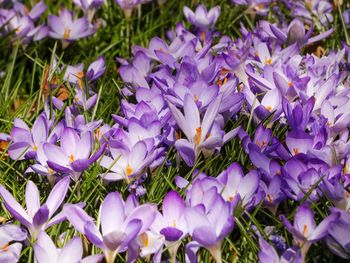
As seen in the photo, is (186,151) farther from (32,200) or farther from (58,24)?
(58,24)

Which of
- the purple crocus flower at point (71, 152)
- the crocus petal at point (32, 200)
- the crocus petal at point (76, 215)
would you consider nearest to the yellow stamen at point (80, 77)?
the purple crocus flower at point (71, 152)

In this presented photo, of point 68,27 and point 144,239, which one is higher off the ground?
point 144,239

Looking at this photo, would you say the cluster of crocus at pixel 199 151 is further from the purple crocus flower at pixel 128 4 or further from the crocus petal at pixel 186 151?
the purple crocus flower at pixel 128 4

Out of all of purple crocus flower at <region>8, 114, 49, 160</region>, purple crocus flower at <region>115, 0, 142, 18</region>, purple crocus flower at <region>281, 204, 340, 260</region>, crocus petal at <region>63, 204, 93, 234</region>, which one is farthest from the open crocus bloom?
purple crocus flower at <region>281, 204, 340, 260</region>

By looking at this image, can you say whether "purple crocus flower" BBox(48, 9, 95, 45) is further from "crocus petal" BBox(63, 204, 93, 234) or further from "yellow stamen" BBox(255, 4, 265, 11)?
"crocus petal" BBox(63, 204, 93, 234)

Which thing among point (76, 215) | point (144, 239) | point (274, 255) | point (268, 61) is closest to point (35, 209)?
point (76, 215)

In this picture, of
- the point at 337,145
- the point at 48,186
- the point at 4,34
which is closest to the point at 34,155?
the point at 48,186

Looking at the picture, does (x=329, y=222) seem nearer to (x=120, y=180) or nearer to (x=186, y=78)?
(x=120, y=180)
